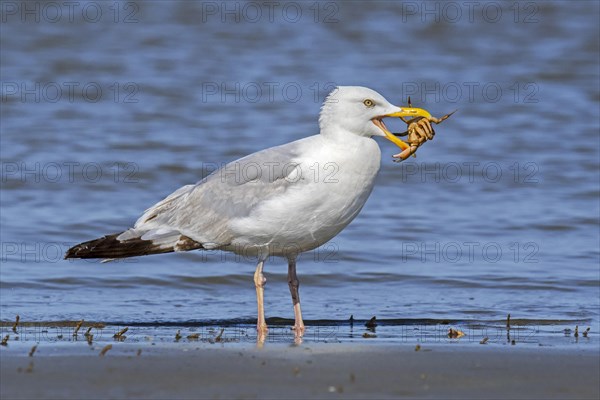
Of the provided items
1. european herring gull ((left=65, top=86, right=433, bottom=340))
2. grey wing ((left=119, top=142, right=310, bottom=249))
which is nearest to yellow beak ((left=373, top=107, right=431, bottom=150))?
european herring gull ((left=65, top=86, right=433, bottom=340))

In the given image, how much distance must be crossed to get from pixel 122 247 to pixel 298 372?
2.33 meters

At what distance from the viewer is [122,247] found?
836cm

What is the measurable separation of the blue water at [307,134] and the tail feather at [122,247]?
73 centimetres

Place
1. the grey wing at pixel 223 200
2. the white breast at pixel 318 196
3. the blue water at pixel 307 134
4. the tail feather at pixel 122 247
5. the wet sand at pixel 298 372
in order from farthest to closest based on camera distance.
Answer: the blue water at pixel 307 134
the tail feather at pixel 122 247
the grey wing at pixel 223 200
the white breast at pixel 318 196
the wet sand at pixel 298 372

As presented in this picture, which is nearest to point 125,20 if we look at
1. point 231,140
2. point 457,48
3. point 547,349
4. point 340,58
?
point 340,58

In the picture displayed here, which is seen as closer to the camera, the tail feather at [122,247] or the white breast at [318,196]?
the white breast at [318,196]

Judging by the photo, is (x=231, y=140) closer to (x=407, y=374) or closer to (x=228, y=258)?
(x=228, y=258)

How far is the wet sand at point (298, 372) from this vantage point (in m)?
6.09

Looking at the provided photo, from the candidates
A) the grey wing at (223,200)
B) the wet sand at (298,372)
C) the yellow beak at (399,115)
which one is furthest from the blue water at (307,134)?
the wet sand at (298,372)

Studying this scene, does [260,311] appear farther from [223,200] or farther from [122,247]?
[122,247]

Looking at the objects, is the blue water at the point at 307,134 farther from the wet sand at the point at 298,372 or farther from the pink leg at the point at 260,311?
the wet sand at the point at 298,372

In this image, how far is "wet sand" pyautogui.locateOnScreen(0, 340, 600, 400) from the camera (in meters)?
6.09

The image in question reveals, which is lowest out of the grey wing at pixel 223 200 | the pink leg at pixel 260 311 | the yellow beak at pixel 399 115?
the pink leg at pixel 260 311

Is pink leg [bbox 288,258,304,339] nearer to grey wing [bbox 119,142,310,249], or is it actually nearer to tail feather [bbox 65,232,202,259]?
grey wing [bbox 119,142,310,249]
